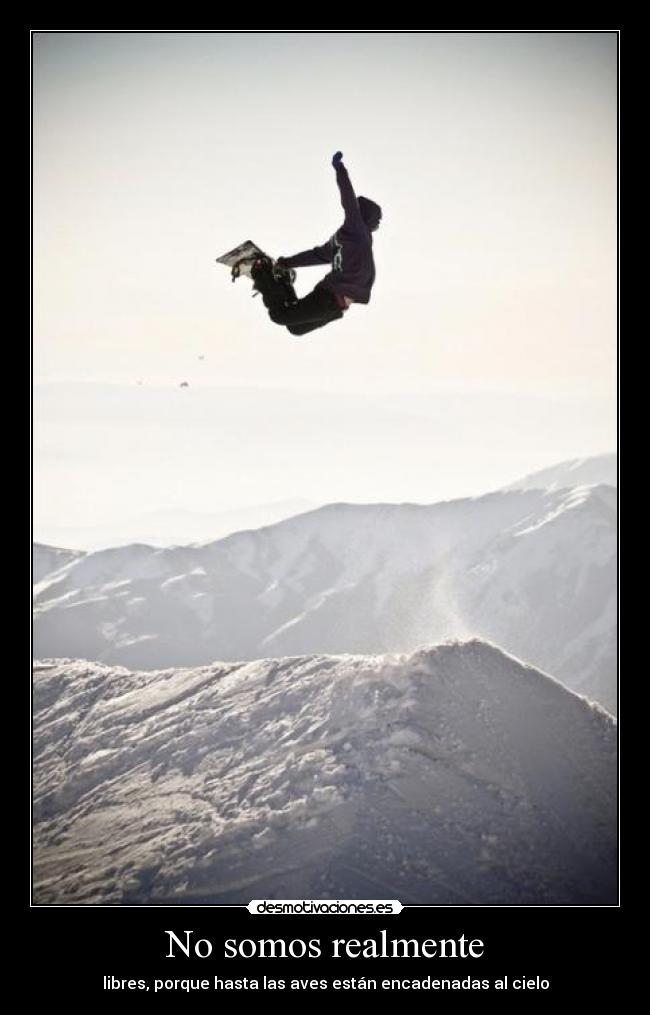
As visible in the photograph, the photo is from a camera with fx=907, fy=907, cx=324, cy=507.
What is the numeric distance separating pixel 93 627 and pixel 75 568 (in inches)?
386

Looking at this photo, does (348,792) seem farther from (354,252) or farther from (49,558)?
(49,558)

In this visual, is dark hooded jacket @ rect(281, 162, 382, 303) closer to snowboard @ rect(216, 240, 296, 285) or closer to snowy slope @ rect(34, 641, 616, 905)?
snowboard @ rect(216, 240, 296, 285)

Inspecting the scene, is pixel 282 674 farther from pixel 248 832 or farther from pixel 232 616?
pixel 232 616

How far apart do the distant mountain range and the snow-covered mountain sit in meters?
0.11

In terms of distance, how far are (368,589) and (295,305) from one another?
174 feet

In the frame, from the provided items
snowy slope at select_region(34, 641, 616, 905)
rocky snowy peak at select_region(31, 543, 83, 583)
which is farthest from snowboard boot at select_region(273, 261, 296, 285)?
rocky snowy peak at select_region(31, 543, 83, 583)

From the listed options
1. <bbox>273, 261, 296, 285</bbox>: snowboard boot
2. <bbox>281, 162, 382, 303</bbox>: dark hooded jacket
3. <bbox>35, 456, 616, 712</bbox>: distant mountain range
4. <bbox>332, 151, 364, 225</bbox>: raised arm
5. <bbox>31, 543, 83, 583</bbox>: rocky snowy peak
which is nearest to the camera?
<bbox>332, 151, 364, 225</bbox>: raised arm

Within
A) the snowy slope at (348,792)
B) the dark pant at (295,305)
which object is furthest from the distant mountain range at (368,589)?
the dark pant at (295,305)

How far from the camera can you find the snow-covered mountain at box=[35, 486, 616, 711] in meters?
51.2

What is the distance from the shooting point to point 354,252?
Answer: 641cm

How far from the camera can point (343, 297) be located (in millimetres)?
6629

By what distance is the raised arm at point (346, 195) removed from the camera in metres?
5.92

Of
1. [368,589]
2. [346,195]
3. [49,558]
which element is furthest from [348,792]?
[49,558]

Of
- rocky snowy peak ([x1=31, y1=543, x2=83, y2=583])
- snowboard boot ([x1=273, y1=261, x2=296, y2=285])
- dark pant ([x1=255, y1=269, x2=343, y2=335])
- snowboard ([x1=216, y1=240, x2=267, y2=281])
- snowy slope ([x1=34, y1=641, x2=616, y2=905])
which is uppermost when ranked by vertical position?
rocky snowy peak ([x1=31, y1=543, x2=83, y2=583])
